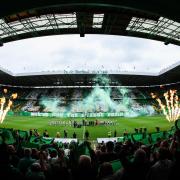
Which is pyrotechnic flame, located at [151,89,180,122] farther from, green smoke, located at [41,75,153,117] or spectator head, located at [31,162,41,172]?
spectator head, located at [31,162,41,172]

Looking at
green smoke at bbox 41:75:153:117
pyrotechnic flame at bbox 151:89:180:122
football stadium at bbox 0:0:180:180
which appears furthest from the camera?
green smoke at bbox 41:75:153:117

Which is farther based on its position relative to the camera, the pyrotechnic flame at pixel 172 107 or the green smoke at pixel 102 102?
the green smoke at pixel 102 102

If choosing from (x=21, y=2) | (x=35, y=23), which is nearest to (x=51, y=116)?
(x=35, y=23)

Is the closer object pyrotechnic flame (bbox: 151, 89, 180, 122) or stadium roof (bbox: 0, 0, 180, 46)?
stadium roof (bbox: 0, 0, 180, 46)

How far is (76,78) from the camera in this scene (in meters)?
70.3

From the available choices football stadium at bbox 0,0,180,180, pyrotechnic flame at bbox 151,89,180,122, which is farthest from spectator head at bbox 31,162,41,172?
pyrotechnic flame at bbox 151,89,180,122

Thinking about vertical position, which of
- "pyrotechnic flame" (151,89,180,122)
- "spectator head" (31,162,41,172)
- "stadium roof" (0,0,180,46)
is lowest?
"spectator head" (31,162,41,172)

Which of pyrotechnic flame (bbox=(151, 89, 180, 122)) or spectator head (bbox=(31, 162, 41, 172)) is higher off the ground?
pyrotechnic flame (bbox=(151, 89, 180, 122))

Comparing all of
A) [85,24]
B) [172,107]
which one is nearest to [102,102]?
[172,107]

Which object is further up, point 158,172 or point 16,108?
point 16,108

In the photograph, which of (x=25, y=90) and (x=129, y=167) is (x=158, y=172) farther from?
(x=25, y=90)

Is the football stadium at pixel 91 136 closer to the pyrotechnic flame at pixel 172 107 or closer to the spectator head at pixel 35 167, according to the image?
Answer: the spectator head at pixel 35 167

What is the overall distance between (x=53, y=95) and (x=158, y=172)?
257 ft

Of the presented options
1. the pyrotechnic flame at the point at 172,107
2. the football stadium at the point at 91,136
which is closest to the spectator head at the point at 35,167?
the football stadium at the point at 91,136
